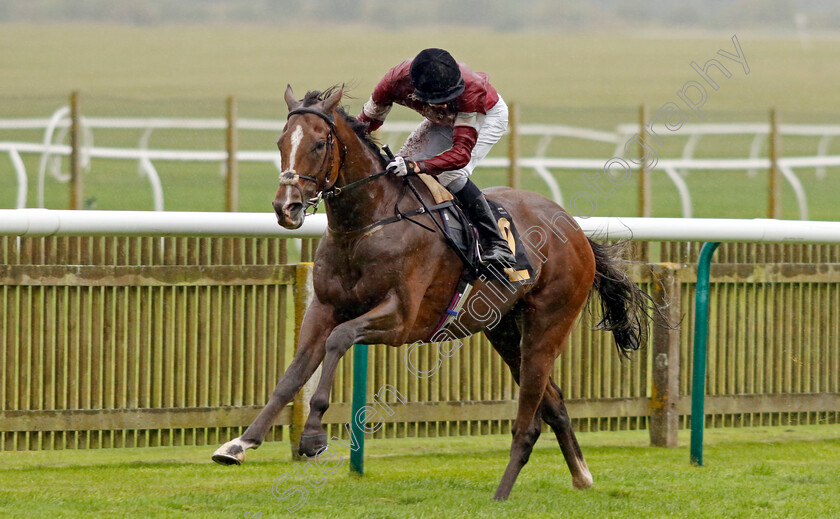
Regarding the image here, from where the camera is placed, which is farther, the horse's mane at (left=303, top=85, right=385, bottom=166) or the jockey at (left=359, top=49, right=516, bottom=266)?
the jockey at (left=359, top=49, right=516, bottom=266)

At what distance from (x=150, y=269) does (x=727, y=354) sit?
3391 mm

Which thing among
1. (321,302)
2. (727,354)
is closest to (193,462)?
(321,302)

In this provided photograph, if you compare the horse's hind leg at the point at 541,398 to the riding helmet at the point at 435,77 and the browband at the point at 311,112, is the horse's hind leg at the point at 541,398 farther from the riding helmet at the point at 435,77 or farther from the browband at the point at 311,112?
the browband at the point at 311,112

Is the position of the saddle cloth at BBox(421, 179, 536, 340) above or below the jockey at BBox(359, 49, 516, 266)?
below

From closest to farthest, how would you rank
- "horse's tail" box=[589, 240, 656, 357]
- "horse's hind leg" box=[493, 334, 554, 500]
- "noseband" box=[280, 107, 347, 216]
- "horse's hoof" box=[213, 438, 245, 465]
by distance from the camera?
"horse's hoof" box=[213, 438, 245, 465], "noseband" box=[280, 107, 347, 216], "horse's hind leg" box=[493, 334, 554, 500], "horse's tail" box=[589, 240, 656, 357]

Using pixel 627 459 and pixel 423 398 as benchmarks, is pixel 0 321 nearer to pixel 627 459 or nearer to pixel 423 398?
pixel 423 398

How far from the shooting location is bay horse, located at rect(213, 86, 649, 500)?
15.1 feet

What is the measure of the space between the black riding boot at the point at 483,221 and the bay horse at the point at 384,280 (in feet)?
0.51

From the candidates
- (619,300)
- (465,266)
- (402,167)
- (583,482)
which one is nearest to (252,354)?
(465,266)

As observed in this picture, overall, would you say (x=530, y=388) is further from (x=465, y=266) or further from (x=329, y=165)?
(x=329, y=165)

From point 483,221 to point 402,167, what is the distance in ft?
1.90

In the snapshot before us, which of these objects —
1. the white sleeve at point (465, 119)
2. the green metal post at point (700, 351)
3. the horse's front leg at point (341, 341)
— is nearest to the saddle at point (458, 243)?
the white sleeve at point (465, 119)

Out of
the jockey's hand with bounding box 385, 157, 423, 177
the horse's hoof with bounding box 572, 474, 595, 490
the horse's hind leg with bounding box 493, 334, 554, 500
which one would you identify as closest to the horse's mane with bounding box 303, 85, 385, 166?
the jockey's hand with bounding box 385, 157, 423, 177

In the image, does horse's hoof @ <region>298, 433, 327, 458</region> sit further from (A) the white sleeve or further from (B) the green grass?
(A) the white sleeve
